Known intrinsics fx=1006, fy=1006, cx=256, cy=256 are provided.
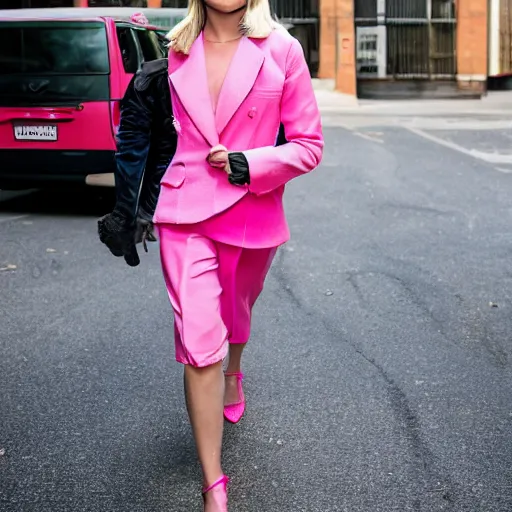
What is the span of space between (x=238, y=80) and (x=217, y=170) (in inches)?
11.9

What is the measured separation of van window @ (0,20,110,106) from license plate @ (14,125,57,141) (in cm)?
23

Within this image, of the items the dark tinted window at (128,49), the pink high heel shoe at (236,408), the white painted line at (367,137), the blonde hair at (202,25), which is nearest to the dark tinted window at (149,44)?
the dark tinted window at (128,49)

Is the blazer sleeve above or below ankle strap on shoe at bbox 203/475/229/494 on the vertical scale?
above

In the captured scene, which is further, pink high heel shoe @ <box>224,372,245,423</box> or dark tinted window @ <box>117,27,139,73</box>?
dark tinted window @ <box>117,27,139,73</box>

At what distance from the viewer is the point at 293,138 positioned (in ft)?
11.1

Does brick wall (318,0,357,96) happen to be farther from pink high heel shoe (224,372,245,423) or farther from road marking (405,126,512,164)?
pink high heel shoe (224,372,245,423)

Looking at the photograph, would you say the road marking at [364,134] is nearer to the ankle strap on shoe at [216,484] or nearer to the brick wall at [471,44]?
Result: the brick wall at [471,44]

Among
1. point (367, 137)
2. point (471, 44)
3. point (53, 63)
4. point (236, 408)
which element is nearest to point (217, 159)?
point (236, 408)

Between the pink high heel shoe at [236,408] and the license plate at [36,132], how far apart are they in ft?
18.9

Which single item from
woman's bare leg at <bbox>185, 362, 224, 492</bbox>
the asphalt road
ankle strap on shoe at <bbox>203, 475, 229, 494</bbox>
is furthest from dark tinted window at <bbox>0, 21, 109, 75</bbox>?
ankle strap on shoe at <bbox>203, 475, 229, 494</bbox>

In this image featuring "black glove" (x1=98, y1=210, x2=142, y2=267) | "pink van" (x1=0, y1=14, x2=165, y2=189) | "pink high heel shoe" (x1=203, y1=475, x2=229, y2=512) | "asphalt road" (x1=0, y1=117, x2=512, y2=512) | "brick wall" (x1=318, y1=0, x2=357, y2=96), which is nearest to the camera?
"pink high heel shoe" (x1=203, y1=475, x2=229, y2=512)

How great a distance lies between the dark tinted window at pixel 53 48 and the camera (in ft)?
31.0

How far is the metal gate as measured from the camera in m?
30.8

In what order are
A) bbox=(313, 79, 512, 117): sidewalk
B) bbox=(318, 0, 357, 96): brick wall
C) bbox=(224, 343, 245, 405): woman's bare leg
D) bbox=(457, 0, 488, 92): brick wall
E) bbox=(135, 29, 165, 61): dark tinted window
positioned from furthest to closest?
1. bbox=(457, 0, 488, 92): brick wall
2. bbox=(318, 0, 357, 96): brick wall
3. bbox=(313, 79, 512, 117): sidewalk
4. bbox=(135, 29, 165, 61): dark tinted window
5. bbox=(224, 343, 245, 405): woman's bare leg
